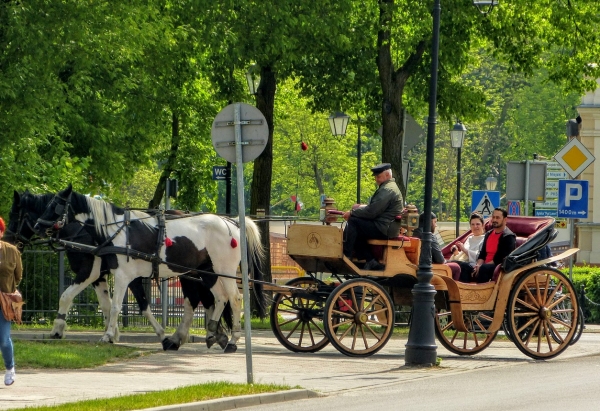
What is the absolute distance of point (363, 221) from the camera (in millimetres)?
18172

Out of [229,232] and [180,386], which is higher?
[229,232]

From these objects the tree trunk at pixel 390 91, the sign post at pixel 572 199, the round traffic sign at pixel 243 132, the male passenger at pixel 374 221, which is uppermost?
the tree trunk at pixel 390 91

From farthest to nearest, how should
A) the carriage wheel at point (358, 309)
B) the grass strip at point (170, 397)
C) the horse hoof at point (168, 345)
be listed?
the horse hoof at point (168, 345), the carriage wheel at point (358, 309), the grass strip at point (170, 397)

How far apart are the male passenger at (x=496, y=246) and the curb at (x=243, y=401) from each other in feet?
18.0

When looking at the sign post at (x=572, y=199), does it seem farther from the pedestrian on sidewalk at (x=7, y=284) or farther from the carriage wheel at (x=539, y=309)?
the pedestrian on sidewalk at (x=7, y=284)

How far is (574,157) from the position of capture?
24.3 metres

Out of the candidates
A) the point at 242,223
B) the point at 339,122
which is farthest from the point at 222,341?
the point at 339,122

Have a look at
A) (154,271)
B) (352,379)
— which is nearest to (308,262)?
(154,271)

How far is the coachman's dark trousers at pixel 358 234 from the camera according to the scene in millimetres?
18188

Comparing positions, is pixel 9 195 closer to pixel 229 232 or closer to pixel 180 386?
pixel 229 232

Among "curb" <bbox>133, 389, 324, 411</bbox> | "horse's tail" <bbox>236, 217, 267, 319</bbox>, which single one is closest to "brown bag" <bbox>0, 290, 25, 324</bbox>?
"curb" <bbox>133, 389, 324, 411</bbox>

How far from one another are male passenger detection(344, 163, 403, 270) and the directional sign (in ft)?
24.8

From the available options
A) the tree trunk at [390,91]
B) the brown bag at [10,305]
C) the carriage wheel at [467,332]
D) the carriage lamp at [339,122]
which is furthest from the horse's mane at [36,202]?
the carriage lamp at [339,122]

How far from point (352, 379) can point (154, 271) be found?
4.81m
